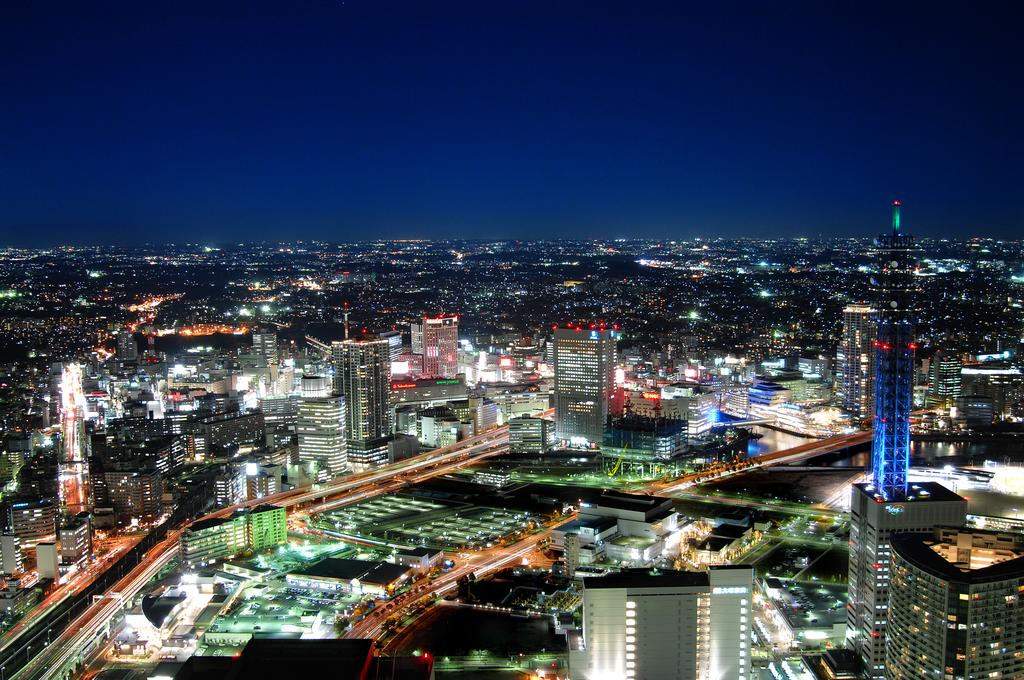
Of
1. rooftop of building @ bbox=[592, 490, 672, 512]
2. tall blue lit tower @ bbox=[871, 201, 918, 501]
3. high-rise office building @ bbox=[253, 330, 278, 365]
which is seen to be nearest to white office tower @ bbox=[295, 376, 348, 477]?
rooftop of building @ bbox=[592, 490, 672, 512]

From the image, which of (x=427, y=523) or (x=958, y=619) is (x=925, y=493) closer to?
(x=958, y=619)

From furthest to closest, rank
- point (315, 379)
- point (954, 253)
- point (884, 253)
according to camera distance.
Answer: point (315, 379) → point (954, 253) → point (884, 253)

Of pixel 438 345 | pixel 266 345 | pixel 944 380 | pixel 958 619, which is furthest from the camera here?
pixel 266 345

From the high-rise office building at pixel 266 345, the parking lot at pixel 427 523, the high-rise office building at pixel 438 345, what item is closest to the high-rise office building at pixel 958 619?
the parking lot at pixel 427 523

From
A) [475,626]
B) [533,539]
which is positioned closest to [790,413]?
[533,539]

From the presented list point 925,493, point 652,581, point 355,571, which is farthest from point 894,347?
point 355,571

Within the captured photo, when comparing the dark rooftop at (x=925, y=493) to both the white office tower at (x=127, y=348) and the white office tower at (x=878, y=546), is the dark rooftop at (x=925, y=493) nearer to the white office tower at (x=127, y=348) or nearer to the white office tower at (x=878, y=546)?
the white office tower at (x=878, y=546)

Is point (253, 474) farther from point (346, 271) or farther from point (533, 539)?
point (346, 271)
